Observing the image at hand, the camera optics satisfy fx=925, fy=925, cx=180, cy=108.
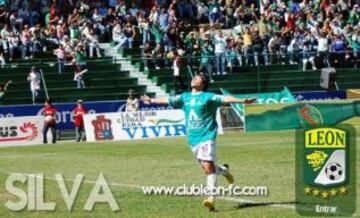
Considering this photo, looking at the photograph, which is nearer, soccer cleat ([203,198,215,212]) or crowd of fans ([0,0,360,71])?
soccer cleat ([203,198,215,212])

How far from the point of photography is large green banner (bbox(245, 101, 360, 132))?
3569 centimetres

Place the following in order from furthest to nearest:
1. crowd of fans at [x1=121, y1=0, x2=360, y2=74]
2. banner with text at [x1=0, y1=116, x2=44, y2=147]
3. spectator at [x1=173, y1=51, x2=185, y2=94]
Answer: crowd of fans at [x1=121, y1=0, x2=360, y2=74]
spectator at [x1=173, y1=51, x2=185, y2=94]
banner with text at [x1=0, y1=116, x2=44, y2=147]

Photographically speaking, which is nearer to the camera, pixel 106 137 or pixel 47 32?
pixel 106 137

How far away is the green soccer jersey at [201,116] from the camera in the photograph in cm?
1448

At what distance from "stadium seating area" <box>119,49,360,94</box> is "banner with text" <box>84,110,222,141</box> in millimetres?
5678

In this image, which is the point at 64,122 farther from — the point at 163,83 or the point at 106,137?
Result: the point at 163,83

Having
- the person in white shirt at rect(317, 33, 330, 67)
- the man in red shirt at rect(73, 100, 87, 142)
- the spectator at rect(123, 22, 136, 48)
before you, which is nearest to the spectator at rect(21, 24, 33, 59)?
the spectator at rect(123, 22, 136, 48)

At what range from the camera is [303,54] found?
4556 centimetres

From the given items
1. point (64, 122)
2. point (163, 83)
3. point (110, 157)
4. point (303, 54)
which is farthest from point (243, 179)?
point (303, 54)

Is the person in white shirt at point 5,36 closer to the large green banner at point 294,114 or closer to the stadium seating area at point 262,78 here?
the stadium seating area at point 262,78

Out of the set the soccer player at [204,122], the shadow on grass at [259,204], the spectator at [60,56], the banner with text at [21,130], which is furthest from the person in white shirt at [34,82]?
the shadow on grass at [259,204]

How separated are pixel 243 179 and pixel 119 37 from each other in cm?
2621

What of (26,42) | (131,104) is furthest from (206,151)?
(26,42)

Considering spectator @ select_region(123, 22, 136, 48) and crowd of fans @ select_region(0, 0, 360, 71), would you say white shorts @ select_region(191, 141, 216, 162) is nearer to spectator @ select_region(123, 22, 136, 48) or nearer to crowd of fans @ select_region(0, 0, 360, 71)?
crowd of fans @ select_region(0, 0, 360, 71)
